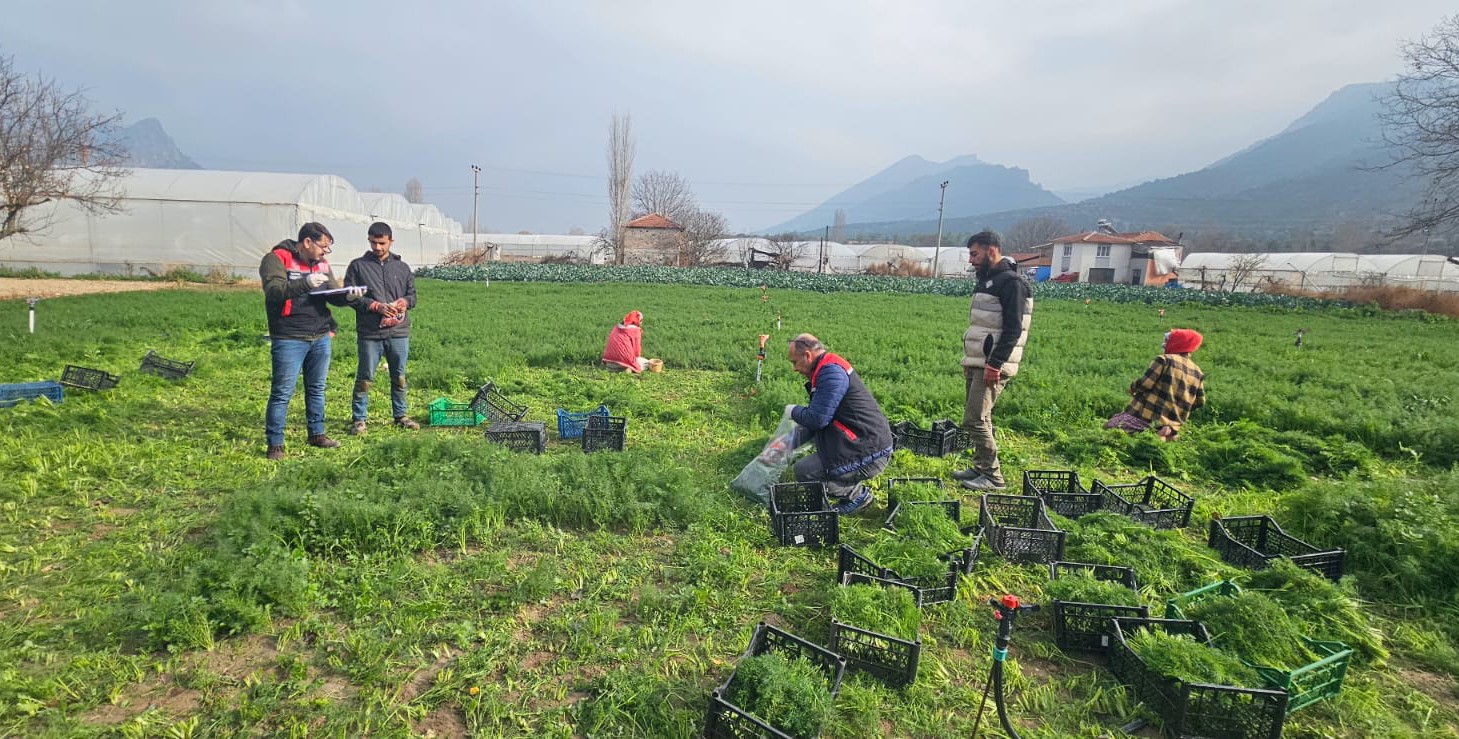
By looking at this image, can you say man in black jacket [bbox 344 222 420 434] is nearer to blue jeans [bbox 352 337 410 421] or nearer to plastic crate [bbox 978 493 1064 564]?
blue jeans [bbox 352 337 410 421]

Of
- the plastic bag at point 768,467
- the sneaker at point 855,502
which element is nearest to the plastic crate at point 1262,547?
the sneaker at point 855,502

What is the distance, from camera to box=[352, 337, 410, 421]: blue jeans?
22.4 feet

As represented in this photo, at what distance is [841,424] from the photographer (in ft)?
17.1

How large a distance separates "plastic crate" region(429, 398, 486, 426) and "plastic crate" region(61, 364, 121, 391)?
4.22 metres

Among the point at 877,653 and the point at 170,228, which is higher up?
the point at 170,228

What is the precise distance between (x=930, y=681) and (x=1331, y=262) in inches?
2781

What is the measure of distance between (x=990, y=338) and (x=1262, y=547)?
98.7 inches

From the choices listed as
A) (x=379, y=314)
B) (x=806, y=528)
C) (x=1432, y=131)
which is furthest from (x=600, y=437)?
(x=1432, y=131)

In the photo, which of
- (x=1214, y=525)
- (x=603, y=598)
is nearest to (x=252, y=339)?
(x=603, y=598)

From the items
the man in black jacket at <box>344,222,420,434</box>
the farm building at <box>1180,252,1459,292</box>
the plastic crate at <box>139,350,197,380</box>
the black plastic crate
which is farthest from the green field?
the farm building at <box>1180,252,1459,292</box>

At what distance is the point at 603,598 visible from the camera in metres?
3.90

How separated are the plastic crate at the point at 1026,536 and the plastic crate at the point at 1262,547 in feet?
4.14

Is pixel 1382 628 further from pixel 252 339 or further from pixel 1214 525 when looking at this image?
pixel 252 339

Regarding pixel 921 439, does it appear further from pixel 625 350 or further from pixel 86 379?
pixel 86 379
